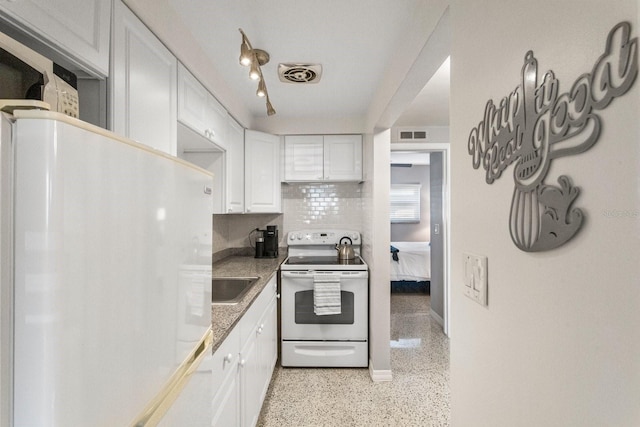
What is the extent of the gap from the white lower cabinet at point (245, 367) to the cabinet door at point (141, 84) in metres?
0.95

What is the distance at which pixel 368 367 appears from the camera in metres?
2.61

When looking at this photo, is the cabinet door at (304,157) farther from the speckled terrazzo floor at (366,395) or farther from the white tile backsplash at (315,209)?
the speckled terrazzo floor at (366,395)

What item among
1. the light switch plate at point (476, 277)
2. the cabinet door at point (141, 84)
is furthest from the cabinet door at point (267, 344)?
the light switch plate at point (476, 277)

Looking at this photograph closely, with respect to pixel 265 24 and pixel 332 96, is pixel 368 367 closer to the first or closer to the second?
pixel 332 96

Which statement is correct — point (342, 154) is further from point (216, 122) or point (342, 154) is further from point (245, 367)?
point (245, 367)

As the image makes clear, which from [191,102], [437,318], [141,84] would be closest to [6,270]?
→ [141,84]

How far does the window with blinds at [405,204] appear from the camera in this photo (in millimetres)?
6504

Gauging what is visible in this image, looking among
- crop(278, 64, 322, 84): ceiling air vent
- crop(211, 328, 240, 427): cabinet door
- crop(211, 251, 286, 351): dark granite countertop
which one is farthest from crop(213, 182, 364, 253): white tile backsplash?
crop(211, 328, 240, 427): cabinet door

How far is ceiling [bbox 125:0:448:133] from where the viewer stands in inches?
55.2

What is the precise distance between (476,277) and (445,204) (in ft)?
9.30

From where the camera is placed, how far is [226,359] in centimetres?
125

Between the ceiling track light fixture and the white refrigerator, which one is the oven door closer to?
the ceiling track light fixture

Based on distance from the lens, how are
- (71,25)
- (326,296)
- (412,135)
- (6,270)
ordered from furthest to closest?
1. (412,135)
2. (326,296)
3. (71,25)
4. (6,270)

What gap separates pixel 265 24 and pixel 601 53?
1.54 meters
